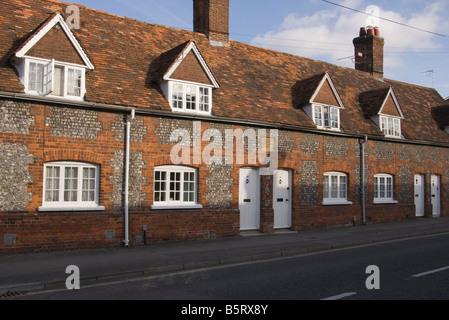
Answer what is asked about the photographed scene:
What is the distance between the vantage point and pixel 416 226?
19.3 metres

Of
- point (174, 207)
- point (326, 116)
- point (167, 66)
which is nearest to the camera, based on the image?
point (174, 207)

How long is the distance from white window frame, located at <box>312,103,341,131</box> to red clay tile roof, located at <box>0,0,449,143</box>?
1.72ft

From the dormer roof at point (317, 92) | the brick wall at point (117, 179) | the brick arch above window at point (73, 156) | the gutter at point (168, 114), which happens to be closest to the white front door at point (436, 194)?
the gutter at point (168, 114)

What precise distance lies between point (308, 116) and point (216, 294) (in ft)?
41.3

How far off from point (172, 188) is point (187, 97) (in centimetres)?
330

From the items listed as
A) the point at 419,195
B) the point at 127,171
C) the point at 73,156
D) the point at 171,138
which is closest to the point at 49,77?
the point at 73,156

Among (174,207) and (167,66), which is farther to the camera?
(167,66)

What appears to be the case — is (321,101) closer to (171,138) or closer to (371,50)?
(171,138)

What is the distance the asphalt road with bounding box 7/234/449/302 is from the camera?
7.51 metres

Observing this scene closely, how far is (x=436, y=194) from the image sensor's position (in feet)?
82.3

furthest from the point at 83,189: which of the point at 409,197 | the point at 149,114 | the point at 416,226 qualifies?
the point at 409,197

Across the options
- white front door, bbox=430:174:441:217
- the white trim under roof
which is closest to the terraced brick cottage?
the white trim under roof

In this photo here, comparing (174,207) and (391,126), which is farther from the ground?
(391,126)

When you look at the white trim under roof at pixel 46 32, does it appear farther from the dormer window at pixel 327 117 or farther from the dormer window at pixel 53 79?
the dormer window at pixel 327 117
